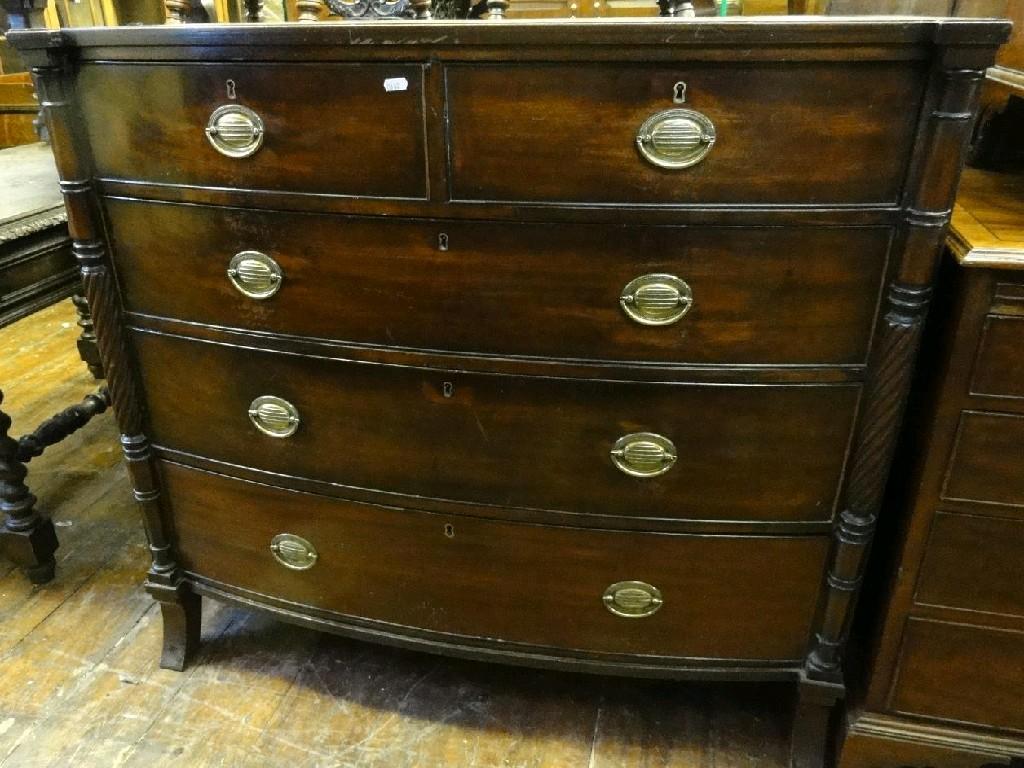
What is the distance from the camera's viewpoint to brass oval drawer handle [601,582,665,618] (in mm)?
1105

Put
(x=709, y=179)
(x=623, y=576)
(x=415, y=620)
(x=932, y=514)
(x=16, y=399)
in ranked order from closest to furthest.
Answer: (x=709, y=179) → (x=932, y=514) → (x=623, y=576) → (x=415, y=620) → (x=16, y=399)

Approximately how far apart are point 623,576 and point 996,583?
48 centimetres

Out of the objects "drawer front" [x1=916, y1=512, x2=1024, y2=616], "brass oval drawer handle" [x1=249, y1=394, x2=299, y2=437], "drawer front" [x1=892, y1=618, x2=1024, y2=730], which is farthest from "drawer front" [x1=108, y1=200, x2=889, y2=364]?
"drawer front" [x1=892, y1=618, x2=1024, y2=730]

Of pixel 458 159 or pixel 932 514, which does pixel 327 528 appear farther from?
pixel 932 514

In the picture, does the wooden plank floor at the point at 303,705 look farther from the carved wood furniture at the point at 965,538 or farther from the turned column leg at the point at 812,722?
the carved wood furniture at the point at 965,538

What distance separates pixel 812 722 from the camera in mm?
1181

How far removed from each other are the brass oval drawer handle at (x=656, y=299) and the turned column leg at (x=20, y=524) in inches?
52.8

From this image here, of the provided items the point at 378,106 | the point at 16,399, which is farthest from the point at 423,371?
the point at 16,399

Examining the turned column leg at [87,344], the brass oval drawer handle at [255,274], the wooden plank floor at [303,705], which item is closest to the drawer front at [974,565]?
the wooden plank floor at [303,705]

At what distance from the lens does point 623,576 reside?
1104mm

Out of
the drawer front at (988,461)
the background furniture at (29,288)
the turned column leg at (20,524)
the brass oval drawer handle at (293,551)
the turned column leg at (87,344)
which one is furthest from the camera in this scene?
the turned column leg at (87,344)

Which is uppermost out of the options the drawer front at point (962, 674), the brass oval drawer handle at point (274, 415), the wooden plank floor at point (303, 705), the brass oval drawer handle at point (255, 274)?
the brass oval drawer handle at point (255, 274)

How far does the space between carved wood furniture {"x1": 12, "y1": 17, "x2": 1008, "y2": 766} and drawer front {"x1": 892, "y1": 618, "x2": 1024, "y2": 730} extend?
10 cm

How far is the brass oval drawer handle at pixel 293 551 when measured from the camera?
1.21m
